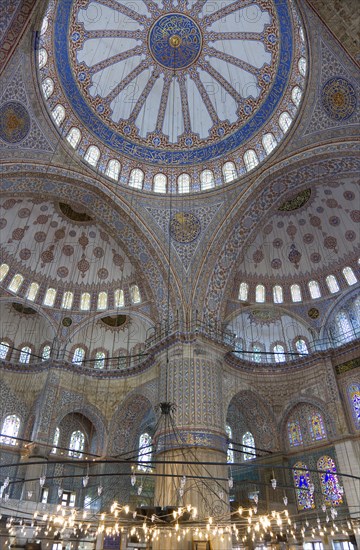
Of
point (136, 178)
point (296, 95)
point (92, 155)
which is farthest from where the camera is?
point (136, 178)

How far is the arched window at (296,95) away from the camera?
45.0 ft

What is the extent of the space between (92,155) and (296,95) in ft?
24.6

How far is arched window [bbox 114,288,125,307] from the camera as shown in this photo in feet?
55.8

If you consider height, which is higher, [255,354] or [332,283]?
[332,283]

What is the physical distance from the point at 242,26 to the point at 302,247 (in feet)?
27.9

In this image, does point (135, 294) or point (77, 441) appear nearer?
point (77, 441)

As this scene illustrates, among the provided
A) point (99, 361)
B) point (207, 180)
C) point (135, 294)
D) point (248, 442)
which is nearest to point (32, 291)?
point (99, 361)

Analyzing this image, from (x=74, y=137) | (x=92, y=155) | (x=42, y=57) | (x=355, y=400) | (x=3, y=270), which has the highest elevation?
(x=42, y=57)

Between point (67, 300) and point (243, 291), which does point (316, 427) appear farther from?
point (67, 300)

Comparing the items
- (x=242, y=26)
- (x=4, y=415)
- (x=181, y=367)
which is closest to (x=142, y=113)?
(x=242, y=26)

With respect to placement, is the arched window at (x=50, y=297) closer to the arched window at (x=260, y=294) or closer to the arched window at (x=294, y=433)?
the arched window at (x=260, y=294)

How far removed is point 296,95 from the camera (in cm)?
1398

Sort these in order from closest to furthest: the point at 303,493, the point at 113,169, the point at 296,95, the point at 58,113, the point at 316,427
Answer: the point at 296,95, the point at 58,113, the point at 303,493, the point at 316,427, the point at 113,169

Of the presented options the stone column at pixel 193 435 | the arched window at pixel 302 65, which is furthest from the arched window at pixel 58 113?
the stone column at pixel 193 435
